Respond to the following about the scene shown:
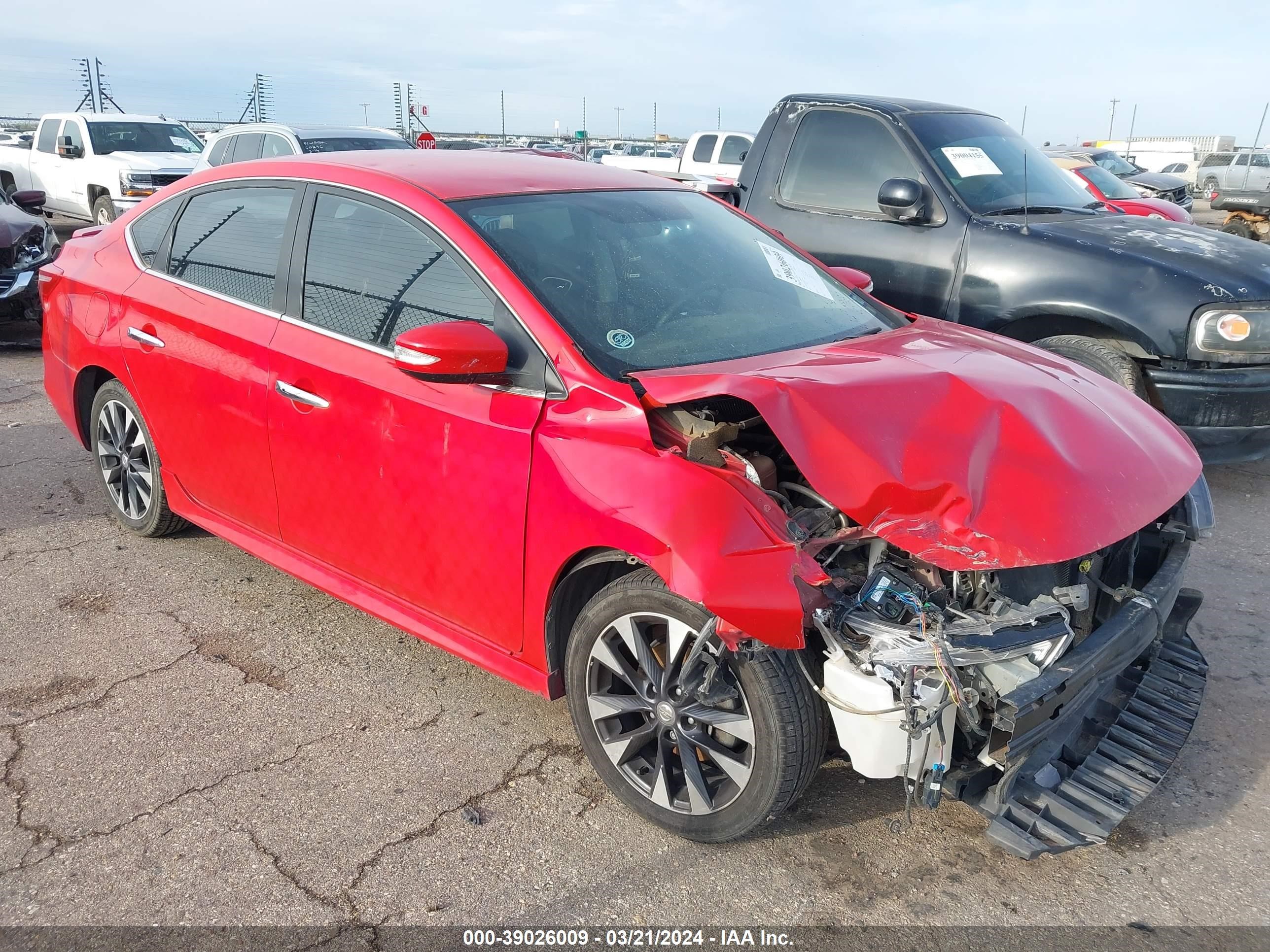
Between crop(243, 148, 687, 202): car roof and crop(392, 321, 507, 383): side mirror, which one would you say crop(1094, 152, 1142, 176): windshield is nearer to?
crop(243, 148, 687, 202): car roof

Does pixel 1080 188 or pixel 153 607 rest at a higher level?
pixel 1080 188

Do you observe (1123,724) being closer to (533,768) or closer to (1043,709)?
(1043,709)

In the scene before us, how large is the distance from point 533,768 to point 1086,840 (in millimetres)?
1536

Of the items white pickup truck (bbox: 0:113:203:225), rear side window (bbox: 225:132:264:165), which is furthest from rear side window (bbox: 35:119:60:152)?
rear side window (bbox: 225:132:264:165)

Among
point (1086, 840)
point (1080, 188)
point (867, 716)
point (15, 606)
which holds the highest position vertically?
point (1080, 188)

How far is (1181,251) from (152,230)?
4945 millimetres

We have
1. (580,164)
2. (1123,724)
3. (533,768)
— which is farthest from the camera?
(580,164)

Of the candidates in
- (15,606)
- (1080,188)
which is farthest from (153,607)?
(1080,188)

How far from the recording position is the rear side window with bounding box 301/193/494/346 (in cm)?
307

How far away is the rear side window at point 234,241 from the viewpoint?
143 inches

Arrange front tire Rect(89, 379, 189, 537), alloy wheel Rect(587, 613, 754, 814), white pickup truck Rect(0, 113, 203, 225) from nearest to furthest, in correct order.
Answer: alloy wheel Rect(587, 613, 754, 814) → front tire Rect(89, 379, 189, 537) → white pickup truck Rect(0, 113, 203, 225)

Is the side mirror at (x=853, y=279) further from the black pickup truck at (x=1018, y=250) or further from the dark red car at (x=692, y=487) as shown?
the black pickup truck at (x=1018, y=250)

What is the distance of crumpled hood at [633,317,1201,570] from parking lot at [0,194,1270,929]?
2.96ft

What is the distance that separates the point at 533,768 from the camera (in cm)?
307
